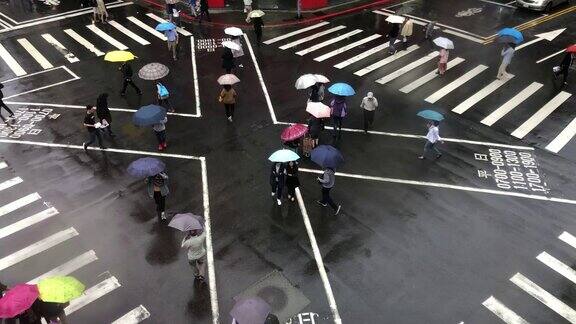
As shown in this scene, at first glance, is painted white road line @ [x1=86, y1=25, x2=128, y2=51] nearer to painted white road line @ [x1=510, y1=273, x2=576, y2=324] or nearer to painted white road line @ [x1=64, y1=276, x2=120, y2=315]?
painted white road line @ [x1=64, y1=276, x2=120, y2=315]

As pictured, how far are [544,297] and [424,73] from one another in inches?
496

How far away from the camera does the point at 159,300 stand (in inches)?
411

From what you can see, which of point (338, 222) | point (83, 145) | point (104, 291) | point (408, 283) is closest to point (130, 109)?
point (83, 145)

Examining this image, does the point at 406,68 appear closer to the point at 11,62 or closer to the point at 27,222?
the point at 27,222

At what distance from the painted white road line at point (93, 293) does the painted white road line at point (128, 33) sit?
640 inches

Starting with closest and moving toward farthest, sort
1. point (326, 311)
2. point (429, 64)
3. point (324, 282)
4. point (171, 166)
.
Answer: point (326, 311) → point (324, 282) → point (171, 166) → point (429, 64)

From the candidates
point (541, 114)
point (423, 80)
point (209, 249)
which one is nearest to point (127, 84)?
point (209, 249)

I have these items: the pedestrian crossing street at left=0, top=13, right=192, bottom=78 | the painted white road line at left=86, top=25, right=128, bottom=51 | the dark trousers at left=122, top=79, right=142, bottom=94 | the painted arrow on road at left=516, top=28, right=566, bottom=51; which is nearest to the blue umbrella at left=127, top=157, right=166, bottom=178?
the dark trousers at left=122, top=79, right=142, bottom=94

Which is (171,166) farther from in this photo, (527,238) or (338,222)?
(527,238)

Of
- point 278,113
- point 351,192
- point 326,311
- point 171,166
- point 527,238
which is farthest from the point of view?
point 278,113

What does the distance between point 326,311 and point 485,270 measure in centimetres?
435

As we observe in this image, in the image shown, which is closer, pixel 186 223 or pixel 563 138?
pixel 186 223

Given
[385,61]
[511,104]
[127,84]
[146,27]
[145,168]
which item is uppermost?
[146,27]

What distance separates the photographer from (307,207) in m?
13.2
